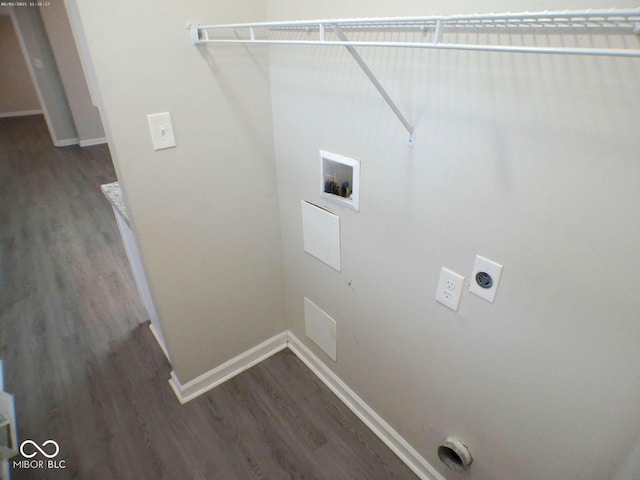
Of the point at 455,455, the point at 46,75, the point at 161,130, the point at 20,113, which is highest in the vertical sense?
the point at 46,75

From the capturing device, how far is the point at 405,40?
39.0 inches

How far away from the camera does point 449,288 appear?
3.79 feet

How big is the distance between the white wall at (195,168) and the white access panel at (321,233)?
0.26m

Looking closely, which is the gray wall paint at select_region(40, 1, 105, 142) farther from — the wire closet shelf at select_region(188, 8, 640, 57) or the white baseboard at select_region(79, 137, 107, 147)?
the wire closet shelf at select_region(188, 8, 640, 57)

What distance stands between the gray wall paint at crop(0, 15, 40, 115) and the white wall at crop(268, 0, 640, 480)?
979cm

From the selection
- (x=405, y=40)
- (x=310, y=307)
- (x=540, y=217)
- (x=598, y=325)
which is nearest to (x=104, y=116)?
(x=405, y=40)

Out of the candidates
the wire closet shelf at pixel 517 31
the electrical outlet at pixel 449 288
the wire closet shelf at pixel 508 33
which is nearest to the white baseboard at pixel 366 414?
the electrical outlet at pixel 449 288

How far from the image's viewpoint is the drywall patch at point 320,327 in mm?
1844

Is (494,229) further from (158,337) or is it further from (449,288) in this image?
(158,337)

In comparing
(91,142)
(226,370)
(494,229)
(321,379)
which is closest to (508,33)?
(494,229)

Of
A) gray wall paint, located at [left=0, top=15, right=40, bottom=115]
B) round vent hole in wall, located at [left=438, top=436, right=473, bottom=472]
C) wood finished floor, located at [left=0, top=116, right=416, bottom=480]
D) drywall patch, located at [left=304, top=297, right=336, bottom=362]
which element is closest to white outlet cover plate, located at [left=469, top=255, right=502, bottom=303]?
round vent hole in wall, located at [left=438, top=436, right=473, bottom=472]

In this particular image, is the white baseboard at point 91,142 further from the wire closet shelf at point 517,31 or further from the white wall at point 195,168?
the wire closet shelf at point 517,31

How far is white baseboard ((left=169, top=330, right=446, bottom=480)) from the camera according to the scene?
1621 millimetres

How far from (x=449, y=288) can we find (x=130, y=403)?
1784 mm
